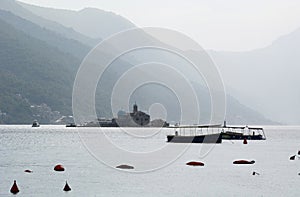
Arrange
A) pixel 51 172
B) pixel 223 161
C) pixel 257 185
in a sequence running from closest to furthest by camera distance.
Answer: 1. pixel 257 185
2. pixel 51 172
3. pixel 223 161

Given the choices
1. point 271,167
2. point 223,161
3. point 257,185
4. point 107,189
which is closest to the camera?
point 107,189

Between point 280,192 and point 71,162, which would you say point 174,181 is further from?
point 71,162

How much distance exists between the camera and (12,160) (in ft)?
436

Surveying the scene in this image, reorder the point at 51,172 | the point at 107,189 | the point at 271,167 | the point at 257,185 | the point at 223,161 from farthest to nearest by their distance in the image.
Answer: the point at 223,161, the point at 271,167, the point at 51,172, the point at 257,185, the point at 107,189

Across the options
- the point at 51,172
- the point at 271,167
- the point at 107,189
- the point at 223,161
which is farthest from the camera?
the point at 223,161

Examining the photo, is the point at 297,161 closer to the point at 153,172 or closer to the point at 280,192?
the point at 153,172

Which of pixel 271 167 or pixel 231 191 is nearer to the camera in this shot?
pixel 231 191

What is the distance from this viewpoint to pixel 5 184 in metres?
89.1

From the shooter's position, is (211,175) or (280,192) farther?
(211,175)

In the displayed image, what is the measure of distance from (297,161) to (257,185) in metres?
56.5

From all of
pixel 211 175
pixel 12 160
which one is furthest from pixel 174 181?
pixel 12 160

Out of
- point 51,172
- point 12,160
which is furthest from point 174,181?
point 12,160

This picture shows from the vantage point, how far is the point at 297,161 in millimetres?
147750

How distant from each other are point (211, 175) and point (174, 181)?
1234 centimetres
